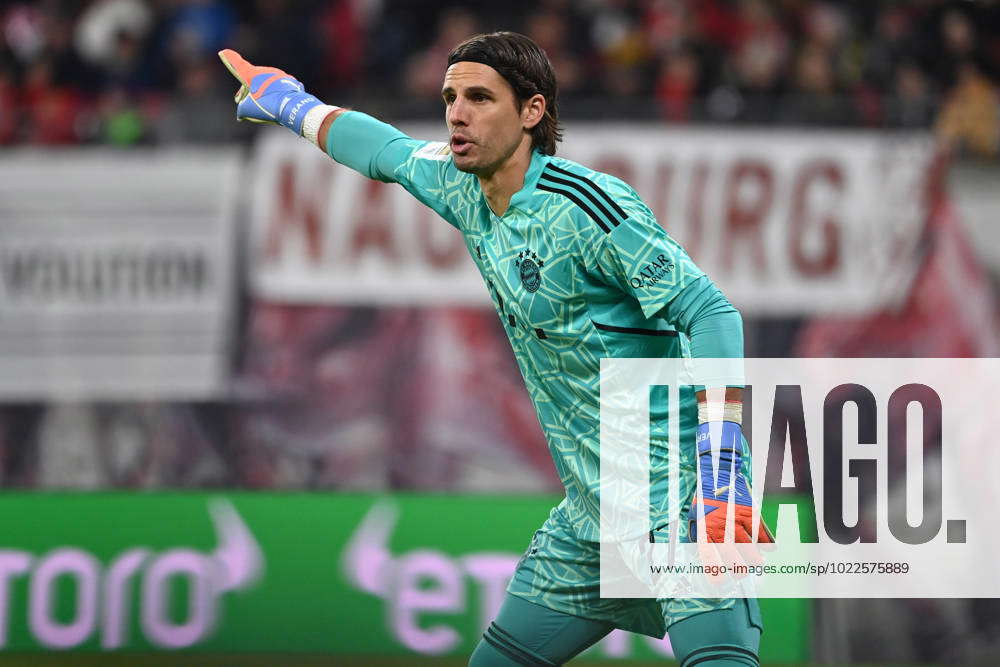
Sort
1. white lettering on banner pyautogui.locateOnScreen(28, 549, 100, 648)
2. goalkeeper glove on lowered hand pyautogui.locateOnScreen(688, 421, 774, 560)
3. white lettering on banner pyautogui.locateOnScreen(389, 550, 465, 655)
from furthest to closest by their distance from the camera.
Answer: white lettering on banner pyautogui.locateOnScreen(389, 550, 465, 655) < white lettering on banner pyautogui.locateOnScreen(28, 549, 100, 648) < goalkeeper glove on lowered hand pyautogui.locateOnScreen(688, 421, 774, 560)

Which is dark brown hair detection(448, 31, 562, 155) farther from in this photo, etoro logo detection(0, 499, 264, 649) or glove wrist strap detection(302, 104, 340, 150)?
etoro logo detection(0, 499, 264, 649)

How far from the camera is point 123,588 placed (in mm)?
7848

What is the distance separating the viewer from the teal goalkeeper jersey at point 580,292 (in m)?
3.60

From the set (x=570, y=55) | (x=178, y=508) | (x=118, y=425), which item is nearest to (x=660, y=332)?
(x=178, y=508)

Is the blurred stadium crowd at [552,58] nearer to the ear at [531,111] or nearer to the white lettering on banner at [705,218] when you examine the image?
the white lettering on banner at [705,218]

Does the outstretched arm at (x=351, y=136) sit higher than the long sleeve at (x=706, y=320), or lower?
higher

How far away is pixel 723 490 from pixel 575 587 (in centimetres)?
65

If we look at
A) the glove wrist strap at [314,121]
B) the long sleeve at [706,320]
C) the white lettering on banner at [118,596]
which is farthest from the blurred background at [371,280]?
the long sleeve at [706,320]

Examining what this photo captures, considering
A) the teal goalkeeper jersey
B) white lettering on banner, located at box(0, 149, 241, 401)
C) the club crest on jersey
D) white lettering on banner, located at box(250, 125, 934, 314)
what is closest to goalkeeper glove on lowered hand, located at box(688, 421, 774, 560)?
the teal goalkeeper jersey

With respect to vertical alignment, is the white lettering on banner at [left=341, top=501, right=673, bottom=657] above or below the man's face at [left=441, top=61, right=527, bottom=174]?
below

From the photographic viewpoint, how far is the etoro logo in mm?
7777

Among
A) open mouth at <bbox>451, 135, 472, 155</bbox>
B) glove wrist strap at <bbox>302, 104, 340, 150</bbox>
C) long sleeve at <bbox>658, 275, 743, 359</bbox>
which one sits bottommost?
long sleeve at <bbox>658, 275, 743, 359</bbox>

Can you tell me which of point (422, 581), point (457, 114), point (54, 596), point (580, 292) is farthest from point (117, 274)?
point (580, 292)

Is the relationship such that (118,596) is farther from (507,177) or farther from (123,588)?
(507,177)
